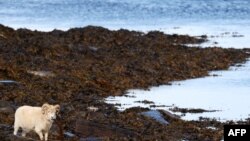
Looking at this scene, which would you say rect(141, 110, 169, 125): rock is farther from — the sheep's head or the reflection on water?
the sheep's head

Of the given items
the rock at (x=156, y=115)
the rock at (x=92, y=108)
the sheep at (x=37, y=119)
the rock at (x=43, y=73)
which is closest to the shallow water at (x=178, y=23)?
the rock at (x=156, y=115)

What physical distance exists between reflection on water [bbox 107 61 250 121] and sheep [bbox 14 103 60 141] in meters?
6.75

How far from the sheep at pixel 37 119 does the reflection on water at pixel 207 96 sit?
22.2ft

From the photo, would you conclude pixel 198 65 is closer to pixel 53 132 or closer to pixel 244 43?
pixel 244 43

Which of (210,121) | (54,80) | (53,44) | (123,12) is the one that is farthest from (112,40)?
(123,12)

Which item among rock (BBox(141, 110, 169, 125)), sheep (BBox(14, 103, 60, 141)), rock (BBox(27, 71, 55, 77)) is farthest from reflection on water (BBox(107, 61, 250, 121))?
sheep (BBox(14, 103, 60, 141))

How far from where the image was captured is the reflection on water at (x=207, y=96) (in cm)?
2286

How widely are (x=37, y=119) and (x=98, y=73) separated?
12419 millimetres

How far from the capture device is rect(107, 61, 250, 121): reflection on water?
22859mm

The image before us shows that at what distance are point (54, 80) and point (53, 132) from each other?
837 centimetres

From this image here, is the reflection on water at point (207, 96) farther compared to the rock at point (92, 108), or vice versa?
the reflection on water at point (207, 96)

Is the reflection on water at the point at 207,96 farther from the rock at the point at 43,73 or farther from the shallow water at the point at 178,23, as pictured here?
the rock at the point at 43,73

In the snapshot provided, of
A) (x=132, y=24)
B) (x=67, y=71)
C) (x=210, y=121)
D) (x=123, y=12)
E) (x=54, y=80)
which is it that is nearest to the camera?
(x=210, y=121)

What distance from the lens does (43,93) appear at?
23266 millimetres
